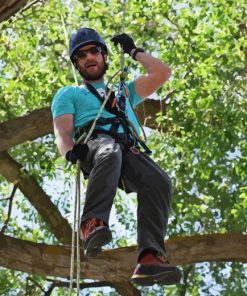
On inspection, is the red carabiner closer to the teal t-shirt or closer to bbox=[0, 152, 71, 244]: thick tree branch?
the teal t-shirt

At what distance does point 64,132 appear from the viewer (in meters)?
4.55

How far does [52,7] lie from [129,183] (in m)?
5.22

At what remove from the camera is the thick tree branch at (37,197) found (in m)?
8.84

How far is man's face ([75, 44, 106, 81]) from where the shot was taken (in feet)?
15.4

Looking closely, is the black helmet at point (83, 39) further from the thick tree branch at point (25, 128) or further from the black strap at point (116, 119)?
the thick tree branch at point (25, 128)

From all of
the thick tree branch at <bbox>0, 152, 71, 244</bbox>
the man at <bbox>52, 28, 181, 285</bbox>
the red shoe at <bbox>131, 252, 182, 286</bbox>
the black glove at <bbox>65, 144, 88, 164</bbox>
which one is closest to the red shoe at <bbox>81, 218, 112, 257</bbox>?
the man at <bbox>52, 28, 181, 285</bbox>

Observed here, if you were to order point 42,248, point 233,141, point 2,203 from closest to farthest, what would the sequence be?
point 42,248 → point 233,141 → point 2,203

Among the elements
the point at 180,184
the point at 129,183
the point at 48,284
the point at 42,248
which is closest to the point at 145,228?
the point at 129,183

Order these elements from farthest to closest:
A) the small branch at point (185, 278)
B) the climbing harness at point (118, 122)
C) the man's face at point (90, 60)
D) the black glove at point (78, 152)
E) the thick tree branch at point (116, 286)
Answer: the small branch at point (185, 278) → the thick tree branch at point (116, 286) → the man's face at point (90, 60) → the climbing harness at point (118, 122) → the black glove at point (78, 152)

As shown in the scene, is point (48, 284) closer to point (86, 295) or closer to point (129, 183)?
point (86, 295)

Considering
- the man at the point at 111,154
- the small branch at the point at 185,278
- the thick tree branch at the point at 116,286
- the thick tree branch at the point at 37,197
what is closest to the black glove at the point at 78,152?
the man at the point at 111,154

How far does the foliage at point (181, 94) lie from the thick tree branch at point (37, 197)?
5.2 inches

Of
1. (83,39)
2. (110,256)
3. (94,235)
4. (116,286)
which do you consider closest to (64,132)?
(83,39)

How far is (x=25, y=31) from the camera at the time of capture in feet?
31.4
